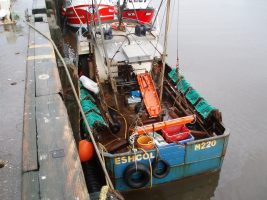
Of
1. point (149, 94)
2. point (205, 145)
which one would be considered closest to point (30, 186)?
point (205, 145)

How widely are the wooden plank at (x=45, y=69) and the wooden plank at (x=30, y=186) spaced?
126 centimetres

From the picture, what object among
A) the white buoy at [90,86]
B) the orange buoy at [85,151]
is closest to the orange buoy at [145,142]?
the orange buoy at [85,151]

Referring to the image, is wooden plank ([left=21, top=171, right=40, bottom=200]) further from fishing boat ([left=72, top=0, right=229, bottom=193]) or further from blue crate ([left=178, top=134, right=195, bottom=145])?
blue crate ([left=178, top=134, right=195, bottom=145])

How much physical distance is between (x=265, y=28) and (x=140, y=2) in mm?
8781

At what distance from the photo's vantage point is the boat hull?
20.2 ft

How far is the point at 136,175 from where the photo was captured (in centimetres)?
648

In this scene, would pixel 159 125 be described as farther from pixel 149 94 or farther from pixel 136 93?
pixel 136 93

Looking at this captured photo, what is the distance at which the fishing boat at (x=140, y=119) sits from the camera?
20.9 feet

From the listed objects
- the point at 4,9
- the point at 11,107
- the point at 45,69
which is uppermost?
the point at 4,9

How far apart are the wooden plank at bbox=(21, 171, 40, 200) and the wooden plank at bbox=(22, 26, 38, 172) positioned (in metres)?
0.06

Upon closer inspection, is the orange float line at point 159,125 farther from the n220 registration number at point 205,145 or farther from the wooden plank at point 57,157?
the wooden plank at point 57,157

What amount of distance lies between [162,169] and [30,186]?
15.8 ft

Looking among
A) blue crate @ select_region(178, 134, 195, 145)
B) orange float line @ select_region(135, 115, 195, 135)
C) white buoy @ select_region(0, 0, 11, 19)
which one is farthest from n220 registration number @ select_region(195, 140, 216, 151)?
white buoy @ select_region(0, 0, 11, 19)

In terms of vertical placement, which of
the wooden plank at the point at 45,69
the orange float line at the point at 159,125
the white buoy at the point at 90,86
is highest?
the wooden plank at the point at 45,69
